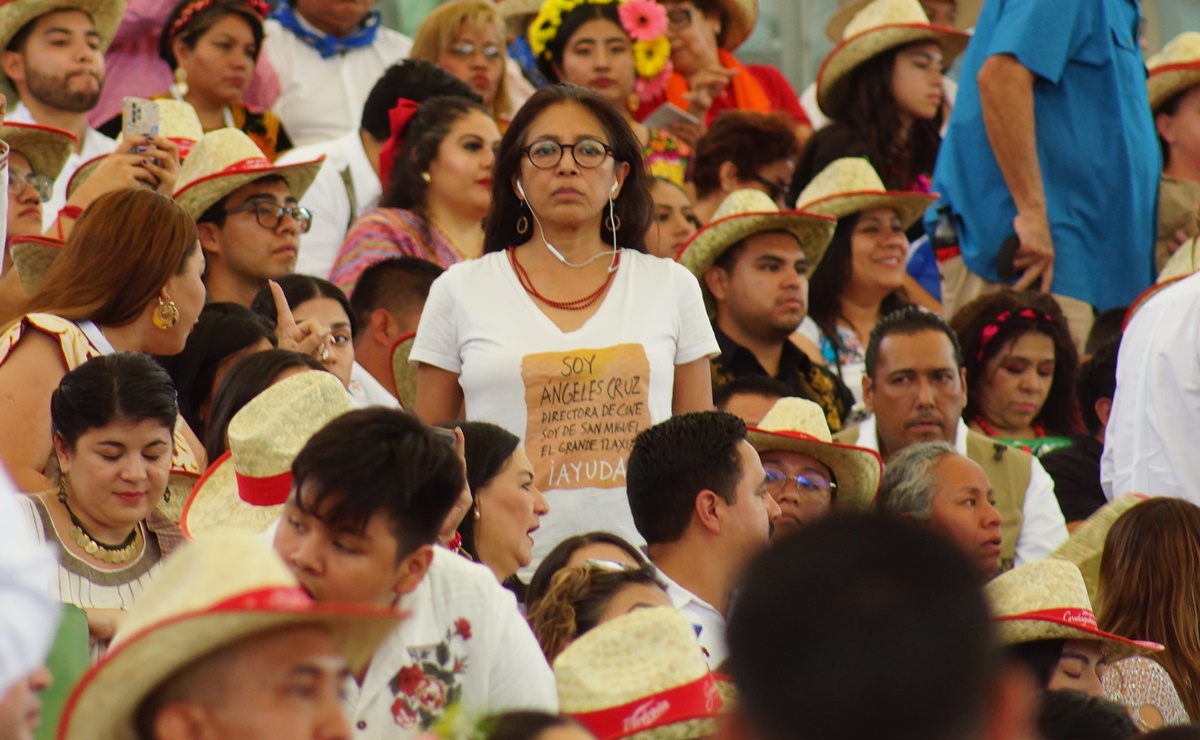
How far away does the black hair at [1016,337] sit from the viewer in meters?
7.08

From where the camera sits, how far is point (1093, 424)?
725 cm

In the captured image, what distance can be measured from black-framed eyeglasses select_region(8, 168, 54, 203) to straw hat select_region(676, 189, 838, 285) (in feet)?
7.29

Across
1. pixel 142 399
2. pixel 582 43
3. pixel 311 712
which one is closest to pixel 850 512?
pixel 311 712

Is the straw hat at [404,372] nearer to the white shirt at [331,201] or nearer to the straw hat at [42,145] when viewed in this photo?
the white shirt at [331,201]

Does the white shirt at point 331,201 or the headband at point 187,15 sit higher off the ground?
the headband at point 187,15

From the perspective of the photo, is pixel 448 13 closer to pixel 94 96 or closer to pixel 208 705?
pixel 94 96

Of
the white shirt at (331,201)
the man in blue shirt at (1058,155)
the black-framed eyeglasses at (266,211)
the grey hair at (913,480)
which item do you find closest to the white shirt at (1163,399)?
the grey hair at (913,480)

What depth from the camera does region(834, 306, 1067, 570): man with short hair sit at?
20.3 feet

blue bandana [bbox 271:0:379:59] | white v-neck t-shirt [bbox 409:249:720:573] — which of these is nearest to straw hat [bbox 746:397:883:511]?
white v-neck t-shirt [bbox 409:249:720:573]

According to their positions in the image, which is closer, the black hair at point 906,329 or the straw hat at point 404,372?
the straw hat at point 404,372

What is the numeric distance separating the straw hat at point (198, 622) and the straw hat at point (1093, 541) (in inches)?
139

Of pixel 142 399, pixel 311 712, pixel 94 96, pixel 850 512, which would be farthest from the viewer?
pixel 94 96

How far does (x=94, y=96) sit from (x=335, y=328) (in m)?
1.68

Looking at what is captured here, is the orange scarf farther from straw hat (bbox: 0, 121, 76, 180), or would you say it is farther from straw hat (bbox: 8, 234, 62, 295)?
straw hat (bbox: 8, 234, 62, 295)
